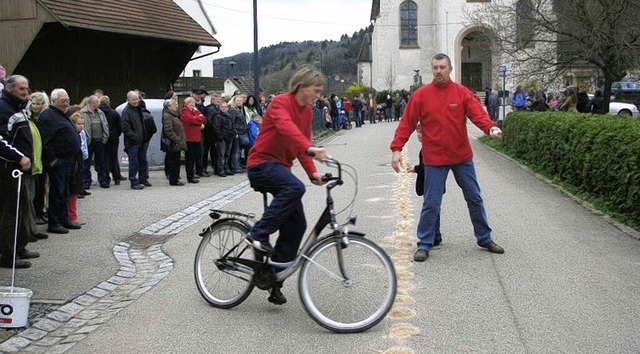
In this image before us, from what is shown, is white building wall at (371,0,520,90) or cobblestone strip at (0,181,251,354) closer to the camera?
cobblestone strip at (0,181,251,354)

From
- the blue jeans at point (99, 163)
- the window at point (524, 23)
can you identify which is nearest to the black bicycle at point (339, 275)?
the blue jeans at point (99, 163)

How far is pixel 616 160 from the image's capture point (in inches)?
431

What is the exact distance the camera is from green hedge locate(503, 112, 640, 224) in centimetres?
1027

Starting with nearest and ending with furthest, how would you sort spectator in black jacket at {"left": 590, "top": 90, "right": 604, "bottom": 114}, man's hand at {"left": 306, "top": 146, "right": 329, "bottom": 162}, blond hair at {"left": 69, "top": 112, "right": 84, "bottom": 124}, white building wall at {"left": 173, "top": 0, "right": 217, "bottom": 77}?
man's hand at {"left": 306, "top": 146, "right": 329, "bottom": 162} → blond hair at {"left": 69, "top": 112, "right": 84, "bottom": 124} → spectator in black jacket at {"left": 590, "top": 90, "right": 604, "bottom": 114} → white building wall at {"left": 173, "top": 0, "right": 217, "bottom": 77}

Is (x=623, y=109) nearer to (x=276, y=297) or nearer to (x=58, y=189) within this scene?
(x=58, y=189)

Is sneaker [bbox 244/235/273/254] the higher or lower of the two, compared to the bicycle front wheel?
higher

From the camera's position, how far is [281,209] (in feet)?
19.7

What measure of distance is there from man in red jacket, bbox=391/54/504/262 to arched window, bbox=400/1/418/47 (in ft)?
207

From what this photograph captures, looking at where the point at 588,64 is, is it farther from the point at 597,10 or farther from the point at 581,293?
the point at 581,293

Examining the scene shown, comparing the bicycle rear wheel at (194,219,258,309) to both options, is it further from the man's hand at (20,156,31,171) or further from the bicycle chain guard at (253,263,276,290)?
the man's hand at (20,156,31,171)

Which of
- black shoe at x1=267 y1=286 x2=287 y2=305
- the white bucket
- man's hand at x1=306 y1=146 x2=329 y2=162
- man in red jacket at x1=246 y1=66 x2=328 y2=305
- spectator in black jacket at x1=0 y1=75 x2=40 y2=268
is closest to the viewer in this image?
man's hand at x1=306 y1=146 x2=329 y2=162

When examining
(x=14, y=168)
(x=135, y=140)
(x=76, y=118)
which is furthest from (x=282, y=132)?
(x=135, y=140)

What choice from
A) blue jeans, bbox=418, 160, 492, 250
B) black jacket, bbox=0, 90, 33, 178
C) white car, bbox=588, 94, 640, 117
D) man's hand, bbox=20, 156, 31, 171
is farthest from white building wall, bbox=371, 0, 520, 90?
man's hand, bbox=20, 156, 31, 171

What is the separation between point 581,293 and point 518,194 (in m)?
6.87
